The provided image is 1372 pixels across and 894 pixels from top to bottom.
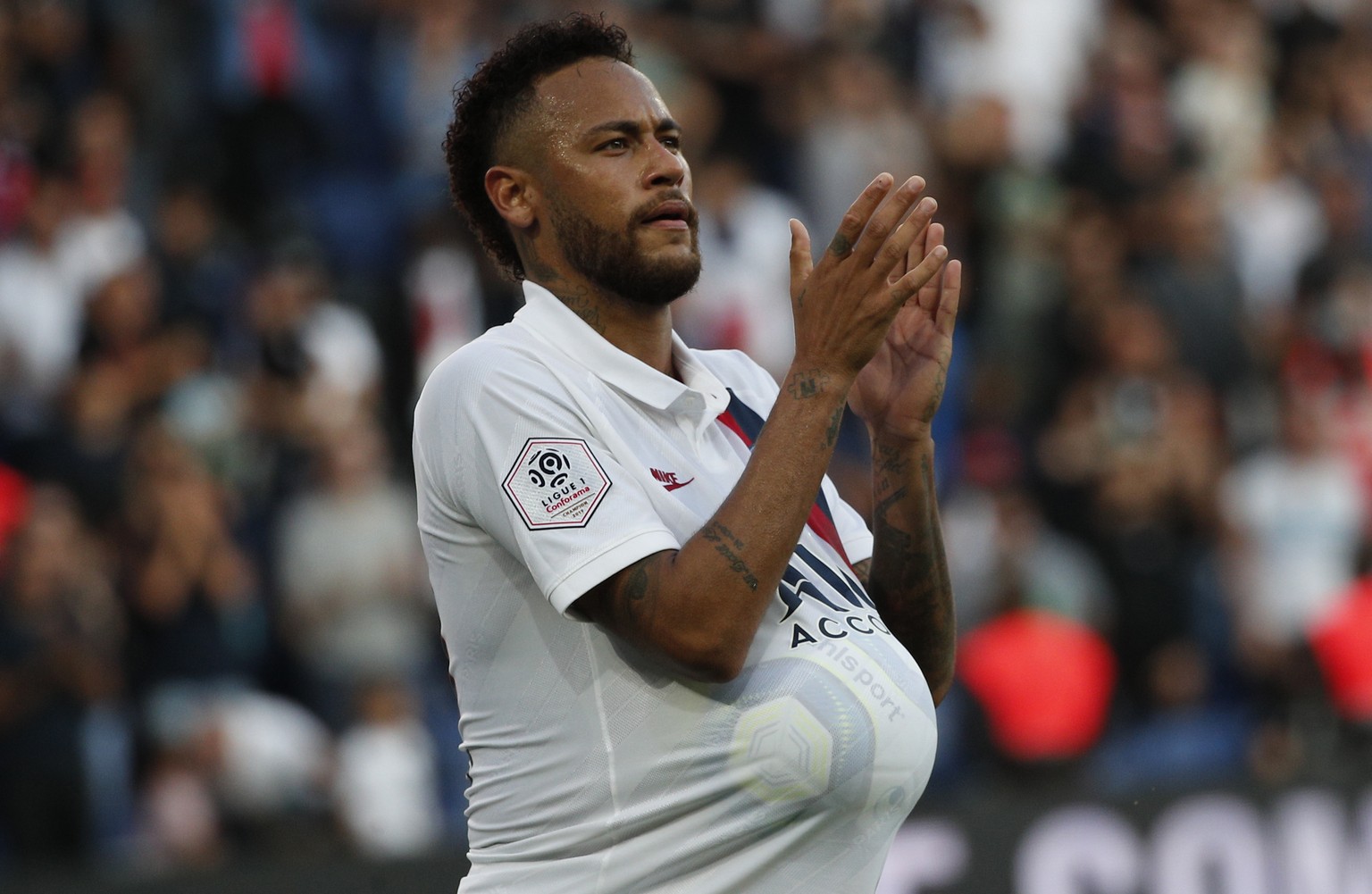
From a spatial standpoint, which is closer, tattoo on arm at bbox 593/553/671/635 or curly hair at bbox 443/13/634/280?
tattoo on arm at bbox 593/553/671/635

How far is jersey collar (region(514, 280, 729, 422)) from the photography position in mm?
3105

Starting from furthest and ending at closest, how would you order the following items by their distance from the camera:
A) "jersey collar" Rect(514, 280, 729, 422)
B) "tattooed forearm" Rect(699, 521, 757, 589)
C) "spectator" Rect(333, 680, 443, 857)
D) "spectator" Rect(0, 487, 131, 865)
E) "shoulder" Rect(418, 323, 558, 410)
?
"spectator" Rect(333, 680, 443, 857) < "spectator" Rect(0, 487, 131, 865) < "jersey collar" Rect(514, 280, 729, 422) < "shoulder" Rect(418, 323, 558, 410) < "tattooed forearm" Rect(699, 521, 757, 589)

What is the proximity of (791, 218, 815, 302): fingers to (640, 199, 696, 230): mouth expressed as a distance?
24 centimetres

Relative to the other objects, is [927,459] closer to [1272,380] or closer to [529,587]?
[529,587]

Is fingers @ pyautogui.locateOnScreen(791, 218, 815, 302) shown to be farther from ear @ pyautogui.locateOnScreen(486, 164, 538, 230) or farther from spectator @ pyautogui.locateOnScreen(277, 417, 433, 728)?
spectator @ pyautogui.locateOnScreen(277, 417, 433, 728)

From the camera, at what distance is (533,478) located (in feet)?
9.45

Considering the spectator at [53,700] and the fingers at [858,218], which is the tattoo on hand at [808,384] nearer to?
the fingers at [858,218]

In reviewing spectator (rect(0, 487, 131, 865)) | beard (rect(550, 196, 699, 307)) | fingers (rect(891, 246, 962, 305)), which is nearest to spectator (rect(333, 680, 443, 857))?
spectator (rect(0, 487, 131, 865))

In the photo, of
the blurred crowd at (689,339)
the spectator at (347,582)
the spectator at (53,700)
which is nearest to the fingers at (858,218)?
the blurred crowd at (689,339)

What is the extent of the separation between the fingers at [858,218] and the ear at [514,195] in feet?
1.93

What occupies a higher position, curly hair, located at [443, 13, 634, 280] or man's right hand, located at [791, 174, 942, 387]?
curly hair, located at [443, 13, 634, 280]

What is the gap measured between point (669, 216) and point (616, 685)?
29.9 inches

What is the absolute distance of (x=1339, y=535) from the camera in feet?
30.1

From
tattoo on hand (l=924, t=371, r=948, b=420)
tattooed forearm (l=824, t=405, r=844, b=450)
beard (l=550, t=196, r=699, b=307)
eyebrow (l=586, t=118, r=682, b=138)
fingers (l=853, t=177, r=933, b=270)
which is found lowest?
tattooed forearm (l=824, t=405, r=844, b=450)
